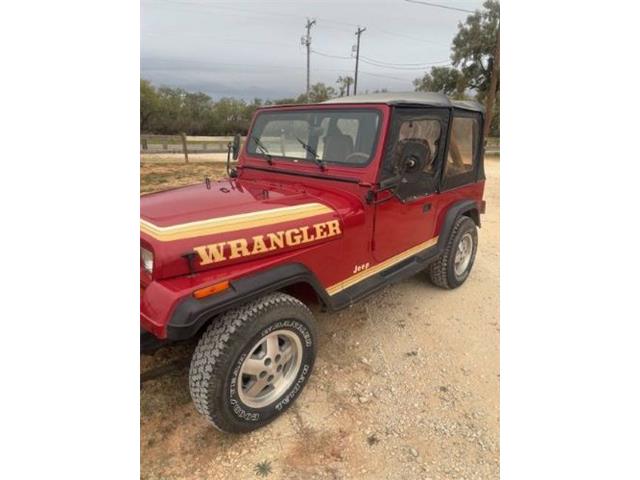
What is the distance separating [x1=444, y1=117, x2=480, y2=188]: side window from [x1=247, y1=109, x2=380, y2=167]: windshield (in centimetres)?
110

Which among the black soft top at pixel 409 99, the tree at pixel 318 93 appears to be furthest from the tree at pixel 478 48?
the black soft top at pixel 409 99

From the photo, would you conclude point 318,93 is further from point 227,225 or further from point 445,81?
point 227,225

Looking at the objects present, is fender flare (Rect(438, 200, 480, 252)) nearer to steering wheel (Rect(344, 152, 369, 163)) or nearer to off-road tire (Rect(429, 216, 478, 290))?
off-road tire (Rect(429, 216, 478, 290))

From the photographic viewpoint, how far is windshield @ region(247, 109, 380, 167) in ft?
9.52

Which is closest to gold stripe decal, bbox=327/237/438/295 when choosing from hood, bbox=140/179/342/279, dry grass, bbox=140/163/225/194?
hood, bbox=140/179/342/279

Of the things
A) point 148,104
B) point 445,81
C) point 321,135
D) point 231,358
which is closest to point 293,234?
point 231,358

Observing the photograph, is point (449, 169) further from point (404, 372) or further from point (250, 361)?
point (250, 361)

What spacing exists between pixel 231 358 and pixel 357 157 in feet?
5.65

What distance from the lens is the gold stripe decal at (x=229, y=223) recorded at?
207 centimetres

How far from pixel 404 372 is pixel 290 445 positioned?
1069 millimetres

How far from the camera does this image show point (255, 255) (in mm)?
2213

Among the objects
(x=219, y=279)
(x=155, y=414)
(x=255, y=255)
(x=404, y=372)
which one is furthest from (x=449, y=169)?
(x=155, y=414)

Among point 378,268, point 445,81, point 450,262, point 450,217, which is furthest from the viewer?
point 445,81

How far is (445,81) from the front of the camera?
104 ft
